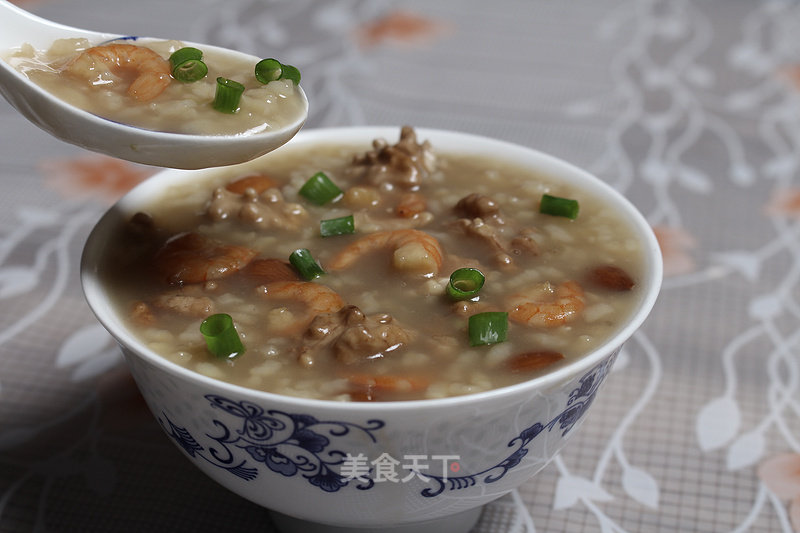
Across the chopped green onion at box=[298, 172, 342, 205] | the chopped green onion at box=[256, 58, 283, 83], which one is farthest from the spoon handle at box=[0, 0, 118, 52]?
the chopped green onion at box=[298, 172, 342, 205]

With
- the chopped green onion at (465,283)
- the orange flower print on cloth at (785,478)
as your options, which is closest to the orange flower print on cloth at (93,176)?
the chopped green onion at (465,283)

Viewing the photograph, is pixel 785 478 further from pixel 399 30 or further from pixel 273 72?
pixel 399 30

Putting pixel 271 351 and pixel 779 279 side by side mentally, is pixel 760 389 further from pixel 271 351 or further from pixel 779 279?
pixel 271 351

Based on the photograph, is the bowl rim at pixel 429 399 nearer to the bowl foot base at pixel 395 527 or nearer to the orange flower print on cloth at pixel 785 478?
the bowl foot base at pixel 395 527

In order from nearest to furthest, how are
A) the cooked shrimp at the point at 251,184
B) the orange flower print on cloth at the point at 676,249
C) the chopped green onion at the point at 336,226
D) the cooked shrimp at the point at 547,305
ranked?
1. the cooked shrimp at the point at 547,305
2. the chopped green onion at the point at 336,226
3. the cooked shrimp at the point at 251,184
4. the orange flower print on cloth at the point at 676,249

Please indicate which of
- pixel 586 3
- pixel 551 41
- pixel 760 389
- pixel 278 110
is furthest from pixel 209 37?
pixel 760 389

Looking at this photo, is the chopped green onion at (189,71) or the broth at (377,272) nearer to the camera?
the broth at (377,272)
